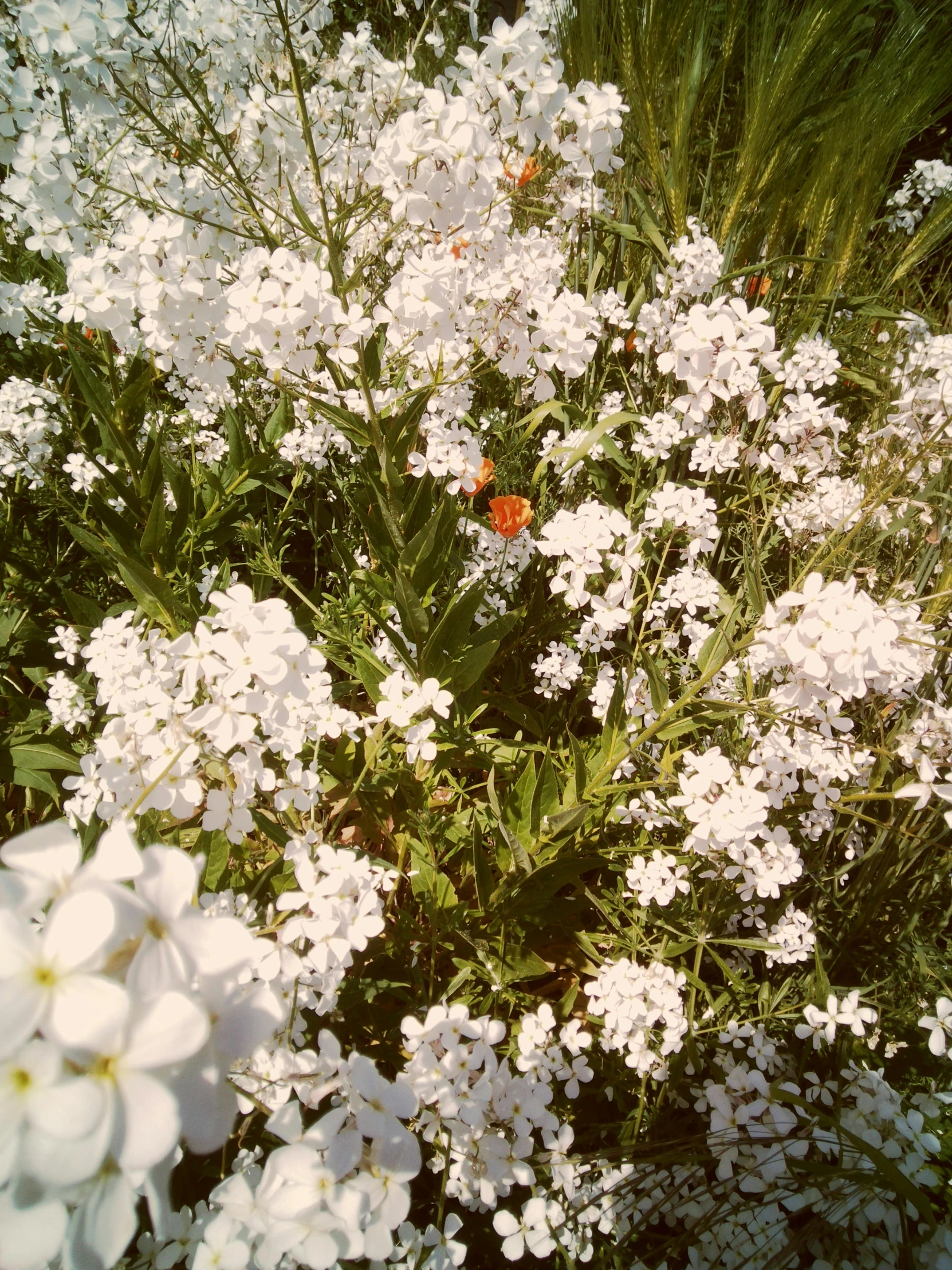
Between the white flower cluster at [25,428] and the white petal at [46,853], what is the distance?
1.97m

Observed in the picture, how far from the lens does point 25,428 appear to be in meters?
2.28

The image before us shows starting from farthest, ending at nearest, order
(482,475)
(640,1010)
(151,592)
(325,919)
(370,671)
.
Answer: (482,475), (370,671), (151,592), (640,1010), (325,919)

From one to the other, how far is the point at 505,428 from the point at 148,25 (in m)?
1.45

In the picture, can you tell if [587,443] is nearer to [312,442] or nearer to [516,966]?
[312,442]

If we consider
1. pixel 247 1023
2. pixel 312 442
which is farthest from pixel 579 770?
pixel 312 442

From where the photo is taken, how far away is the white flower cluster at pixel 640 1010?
5.25ft

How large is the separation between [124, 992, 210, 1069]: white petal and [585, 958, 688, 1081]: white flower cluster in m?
1.28

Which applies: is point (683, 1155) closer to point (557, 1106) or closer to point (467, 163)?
point (557, 1106)

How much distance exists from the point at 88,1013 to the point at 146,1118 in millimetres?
94

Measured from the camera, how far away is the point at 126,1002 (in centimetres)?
56

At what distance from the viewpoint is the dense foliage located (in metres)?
0.90

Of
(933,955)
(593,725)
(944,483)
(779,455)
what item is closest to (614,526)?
(779,455)

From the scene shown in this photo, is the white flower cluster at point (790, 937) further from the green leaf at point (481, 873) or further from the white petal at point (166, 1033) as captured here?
the white petal at point (166, 1033)

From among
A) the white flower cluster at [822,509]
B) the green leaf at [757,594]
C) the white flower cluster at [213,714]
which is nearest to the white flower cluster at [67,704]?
the white flower cluster at [213,714]
